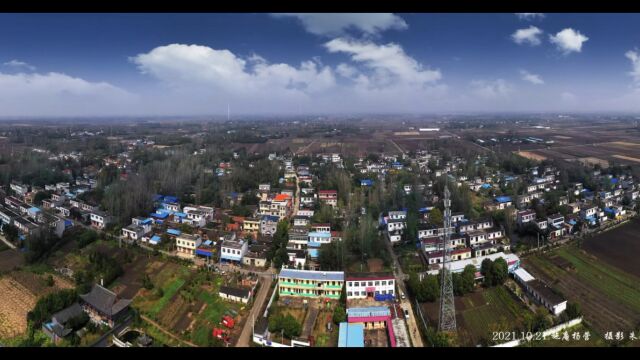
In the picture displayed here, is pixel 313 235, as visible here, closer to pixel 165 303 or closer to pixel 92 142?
pixel 165 303

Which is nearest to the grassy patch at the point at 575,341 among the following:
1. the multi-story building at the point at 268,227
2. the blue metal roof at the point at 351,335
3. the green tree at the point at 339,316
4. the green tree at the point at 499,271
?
the green tree at the point at 499,271

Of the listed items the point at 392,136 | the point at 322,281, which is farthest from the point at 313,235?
the point at 392,136

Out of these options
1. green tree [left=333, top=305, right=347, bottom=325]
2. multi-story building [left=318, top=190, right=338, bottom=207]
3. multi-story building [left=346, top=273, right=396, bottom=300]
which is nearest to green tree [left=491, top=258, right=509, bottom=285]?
multi-story building [left=346, top=273, right=396, bottom=300]

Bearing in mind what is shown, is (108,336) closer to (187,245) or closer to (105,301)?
(105,301)

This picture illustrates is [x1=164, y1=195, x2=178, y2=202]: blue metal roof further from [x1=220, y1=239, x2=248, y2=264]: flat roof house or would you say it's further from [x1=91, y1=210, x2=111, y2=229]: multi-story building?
[x1=220, y1=239, x2=248, y2=264]: flat roof house

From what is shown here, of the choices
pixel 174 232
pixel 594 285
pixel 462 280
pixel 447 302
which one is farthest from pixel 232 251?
pixel 594 285

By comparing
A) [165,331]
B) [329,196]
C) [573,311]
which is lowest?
[165,331]
